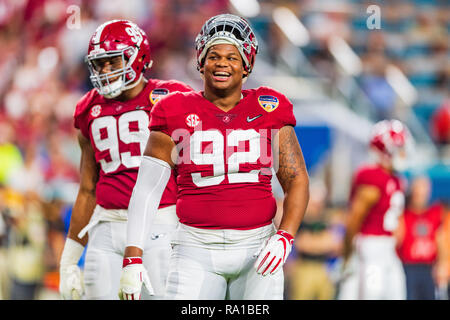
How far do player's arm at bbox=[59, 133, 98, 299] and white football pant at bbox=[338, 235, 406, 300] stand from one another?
8.54 feet

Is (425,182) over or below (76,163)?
below

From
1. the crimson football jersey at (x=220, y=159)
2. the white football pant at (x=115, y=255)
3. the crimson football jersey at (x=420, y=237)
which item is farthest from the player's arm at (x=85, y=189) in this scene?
the crimson football jersey at (x=420, y=237)

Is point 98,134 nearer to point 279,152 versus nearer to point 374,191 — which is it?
point 279,152

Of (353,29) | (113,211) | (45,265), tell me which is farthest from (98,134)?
(353,29)

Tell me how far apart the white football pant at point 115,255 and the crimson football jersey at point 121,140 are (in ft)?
0.32

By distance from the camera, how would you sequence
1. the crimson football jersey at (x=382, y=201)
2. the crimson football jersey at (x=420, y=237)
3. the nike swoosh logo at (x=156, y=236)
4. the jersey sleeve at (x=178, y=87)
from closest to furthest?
the nike swoosh logo at (x=156, y=236) → the jersey sleeve at (x=178, y=87) → the crimson football jersey at (x=382, y=201) → the crimson football jersey at (x=420, y=237)

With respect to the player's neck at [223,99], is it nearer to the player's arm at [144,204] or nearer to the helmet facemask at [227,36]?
the helmet facemask at [227,36]

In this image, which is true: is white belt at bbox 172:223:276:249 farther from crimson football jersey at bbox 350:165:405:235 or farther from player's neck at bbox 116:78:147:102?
crimson football jersey at bbox 350:165:405:235

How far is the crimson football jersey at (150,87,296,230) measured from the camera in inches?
124

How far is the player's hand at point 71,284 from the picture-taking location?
416 cm

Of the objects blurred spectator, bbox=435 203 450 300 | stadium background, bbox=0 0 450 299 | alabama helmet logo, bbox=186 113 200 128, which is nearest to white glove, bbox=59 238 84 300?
alabama helmet logo, bbox=186 113 200 128

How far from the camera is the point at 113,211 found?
4043 mm

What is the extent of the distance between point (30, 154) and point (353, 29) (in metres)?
5.03

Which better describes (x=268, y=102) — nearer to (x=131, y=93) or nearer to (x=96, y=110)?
(x=131, y=93)
